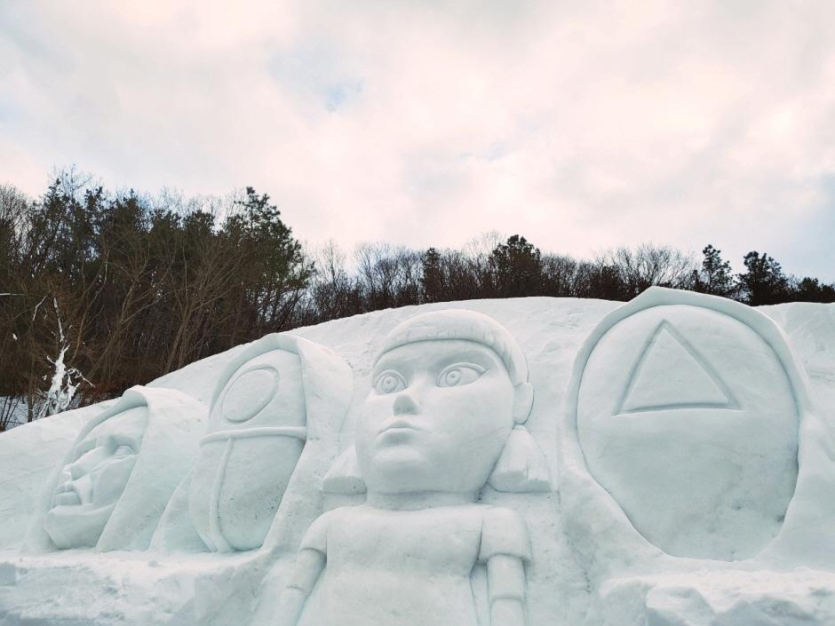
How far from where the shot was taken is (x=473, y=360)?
2.98 m

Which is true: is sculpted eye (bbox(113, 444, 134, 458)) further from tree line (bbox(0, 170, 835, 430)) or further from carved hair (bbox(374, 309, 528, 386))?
tree line (bbox(0, 170, 835, 430))

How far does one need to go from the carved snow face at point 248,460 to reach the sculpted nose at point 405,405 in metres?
0.76

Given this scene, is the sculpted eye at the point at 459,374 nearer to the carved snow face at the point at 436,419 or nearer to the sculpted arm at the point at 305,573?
the carved snow face at the point at 436,419

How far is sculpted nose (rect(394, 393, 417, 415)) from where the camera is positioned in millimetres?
2768

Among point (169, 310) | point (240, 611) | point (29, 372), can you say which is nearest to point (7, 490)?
point (240, 611)

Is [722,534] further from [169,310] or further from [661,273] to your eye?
[661,273]

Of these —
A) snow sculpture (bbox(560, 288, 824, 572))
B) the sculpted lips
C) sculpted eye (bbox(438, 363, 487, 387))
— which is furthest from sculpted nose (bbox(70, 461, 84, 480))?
snow sculpture (bbox(560, 288, 824, 572))

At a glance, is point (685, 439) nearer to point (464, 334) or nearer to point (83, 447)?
point (464, 334)

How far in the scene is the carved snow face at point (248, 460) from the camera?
319 centimetres

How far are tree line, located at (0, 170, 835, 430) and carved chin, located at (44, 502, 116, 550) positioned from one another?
8.45 metres

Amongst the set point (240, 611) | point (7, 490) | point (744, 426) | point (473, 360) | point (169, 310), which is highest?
point (169, 310)

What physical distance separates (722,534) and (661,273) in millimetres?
15413

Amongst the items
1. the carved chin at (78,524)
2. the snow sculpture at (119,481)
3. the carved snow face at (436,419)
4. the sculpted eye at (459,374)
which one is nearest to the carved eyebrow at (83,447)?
the snow sculpture at (119,481)

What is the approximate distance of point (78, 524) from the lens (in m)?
3.60
